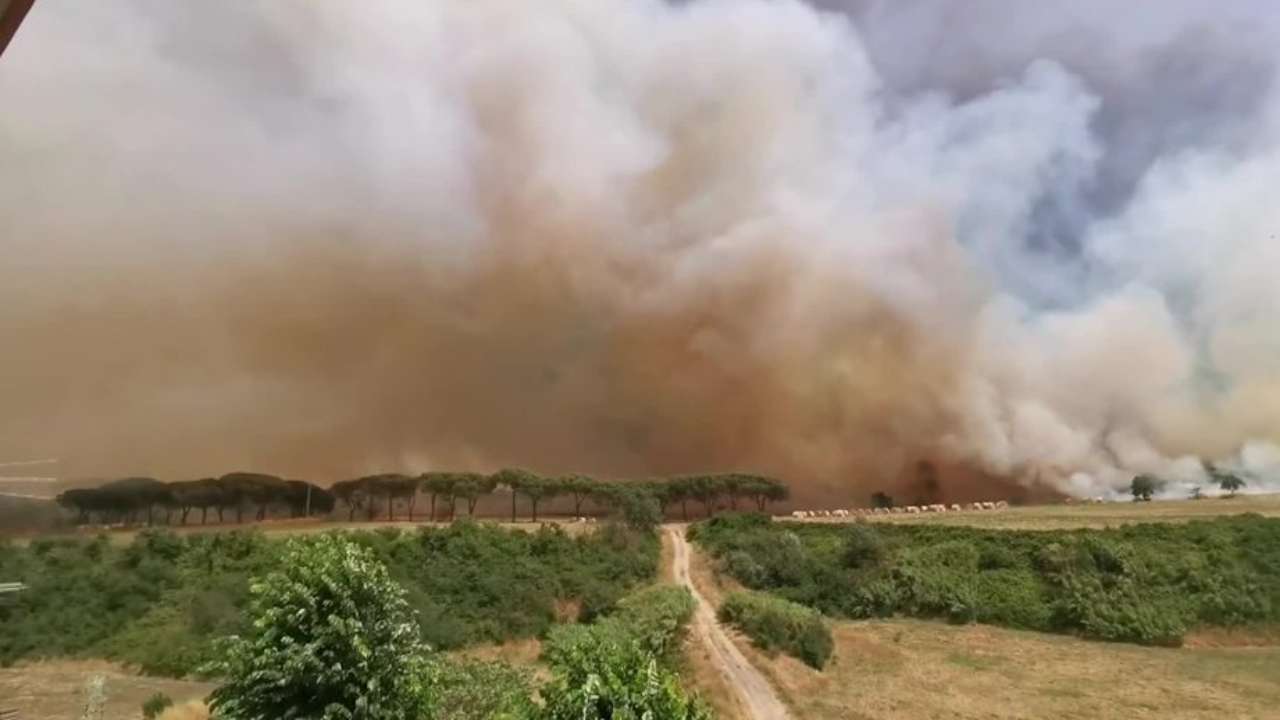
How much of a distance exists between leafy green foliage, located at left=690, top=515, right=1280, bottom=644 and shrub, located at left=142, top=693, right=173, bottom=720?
128 feet

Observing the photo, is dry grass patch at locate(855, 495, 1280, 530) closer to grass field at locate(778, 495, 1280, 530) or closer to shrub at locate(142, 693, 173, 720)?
grass field at locate(778, 495, 1280, 530)

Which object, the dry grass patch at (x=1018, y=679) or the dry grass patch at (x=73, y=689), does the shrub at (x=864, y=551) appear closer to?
the dry grass patch at (x=1018, y=679)

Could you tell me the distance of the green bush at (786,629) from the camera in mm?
41156

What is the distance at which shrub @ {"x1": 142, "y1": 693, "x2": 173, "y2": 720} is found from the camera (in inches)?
1088

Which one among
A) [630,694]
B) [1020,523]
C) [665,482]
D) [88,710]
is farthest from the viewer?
[665,482]

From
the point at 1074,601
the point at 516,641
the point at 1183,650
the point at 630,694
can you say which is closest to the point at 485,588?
the point at 516,641

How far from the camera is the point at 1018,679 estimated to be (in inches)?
1502

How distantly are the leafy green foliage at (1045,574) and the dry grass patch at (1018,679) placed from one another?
3111 millimetres

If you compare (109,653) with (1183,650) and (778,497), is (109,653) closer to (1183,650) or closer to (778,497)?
(1183,650)

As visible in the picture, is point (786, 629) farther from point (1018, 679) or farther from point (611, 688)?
point (611, 688)

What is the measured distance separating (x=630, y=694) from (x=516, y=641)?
41108 mm

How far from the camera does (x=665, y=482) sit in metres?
91.2

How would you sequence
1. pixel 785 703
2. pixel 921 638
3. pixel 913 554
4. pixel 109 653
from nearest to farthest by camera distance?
pixel 785 703 → pixel 109 653 → pixel 921 638 → pixel 913 554

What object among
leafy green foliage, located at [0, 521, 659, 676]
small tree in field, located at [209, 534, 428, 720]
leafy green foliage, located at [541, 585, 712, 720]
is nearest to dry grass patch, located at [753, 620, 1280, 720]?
leafy green foliage, located at [0, 521, 659, 676]
